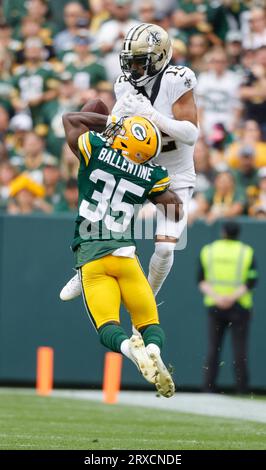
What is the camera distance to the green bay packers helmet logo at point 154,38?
8.46 meters

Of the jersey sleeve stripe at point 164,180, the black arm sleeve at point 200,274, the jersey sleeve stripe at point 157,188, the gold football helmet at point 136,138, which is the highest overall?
the gold football helmet at point 136,138

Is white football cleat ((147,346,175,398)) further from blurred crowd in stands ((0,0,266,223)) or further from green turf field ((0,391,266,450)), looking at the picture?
blurred crowd in stands ((0,0,266,223))

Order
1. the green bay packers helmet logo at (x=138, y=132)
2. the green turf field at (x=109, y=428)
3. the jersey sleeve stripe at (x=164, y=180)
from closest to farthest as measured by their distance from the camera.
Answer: the green bay packers helmet logo at (x=138, y=132)
the jersey sleeve stripe at (x=164, y=180)
the green turf field at (x=109, y=428)

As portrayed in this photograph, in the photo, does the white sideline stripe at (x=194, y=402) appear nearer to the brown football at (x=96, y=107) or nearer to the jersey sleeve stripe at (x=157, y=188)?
the jersey sleeve stripe at (x=157, y=188)

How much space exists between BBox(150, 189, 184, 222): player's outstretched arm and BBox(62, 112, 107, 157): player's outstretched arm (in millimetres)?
626

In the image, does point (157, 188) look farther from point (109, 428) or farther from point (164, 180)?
point (109, 428)

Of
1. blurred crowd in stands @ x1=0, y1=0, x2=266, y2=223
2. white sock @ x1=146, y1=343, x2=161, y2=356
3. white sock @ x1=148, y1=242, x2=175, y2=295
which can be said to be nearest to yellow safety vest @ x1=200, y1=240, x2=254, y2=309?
blurred crowd in stands @ x1=0, y1=0, x2=266, y2=223

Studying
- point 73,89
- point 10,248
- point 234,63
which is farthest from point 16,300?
point 234,63

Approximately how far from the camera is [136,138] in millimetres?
8242

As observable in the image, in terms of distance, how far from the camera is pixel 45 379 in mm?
13461

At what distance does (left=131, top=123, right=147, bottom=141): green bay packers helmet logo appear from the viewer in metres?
8.23

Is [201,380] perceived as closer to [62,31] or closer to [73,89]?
[73,89]

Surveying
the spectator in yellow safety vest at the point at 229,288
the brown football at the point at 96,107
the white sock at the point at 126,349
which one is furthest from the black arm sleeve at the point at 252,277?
the white sock at the point at 126,349

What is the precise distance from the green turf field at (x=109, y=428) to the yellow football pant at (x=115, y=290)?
3.23 feet
